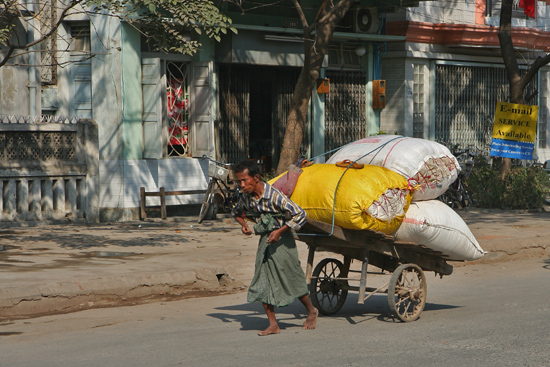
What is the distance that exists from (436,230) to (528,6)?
663 inches

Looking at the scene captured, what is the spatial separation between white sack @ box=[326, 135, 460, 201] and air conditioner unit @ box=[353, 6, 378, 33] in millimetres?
11129

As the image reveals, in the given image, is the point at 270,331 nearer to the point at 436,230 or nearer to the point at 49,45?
the point at 436,230

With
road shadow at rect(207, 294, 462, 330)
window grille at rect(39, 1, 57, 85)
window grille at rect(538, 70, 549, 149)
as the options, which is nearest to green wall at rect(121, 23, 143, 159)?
window grille at rect(39, 1, 57, 85)

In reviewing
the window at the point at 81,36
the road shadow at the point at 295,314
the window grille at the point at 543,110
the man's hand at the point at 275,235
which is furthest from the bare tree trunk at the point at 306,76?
the window grille at the point at 543,110

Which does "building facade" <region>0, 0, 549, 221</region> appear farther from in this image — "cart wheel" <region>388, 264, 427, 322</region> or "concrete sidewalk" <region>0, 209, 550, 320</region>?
"cart wheel" <region>388, 264, 427, 322</region>

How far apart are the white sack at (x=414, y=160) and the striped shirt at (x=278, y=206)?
3.72 ft

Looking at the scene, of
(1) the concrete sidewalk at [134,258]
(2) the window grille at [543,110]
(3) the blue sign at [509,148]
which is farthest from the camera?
(2) the window grille at [543,110]

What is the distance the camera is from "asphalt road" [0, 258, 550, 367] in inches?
226

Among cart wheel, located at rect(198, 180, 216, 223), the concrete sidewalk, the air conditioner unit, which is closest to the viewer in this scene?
the concrete sidewalk

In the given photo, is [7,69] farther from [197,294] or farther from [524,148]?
[524,148]

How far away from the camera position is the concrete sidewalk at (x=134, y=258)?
26.7 ft

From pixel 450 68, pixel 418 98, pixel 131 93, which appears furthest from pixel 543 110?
pixel 131 93

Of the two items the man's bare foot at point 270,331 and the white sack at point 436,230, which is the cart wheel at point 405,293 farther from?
the man's bare foot at point 270,331

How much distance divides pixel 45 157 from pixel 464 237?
8307 mm
